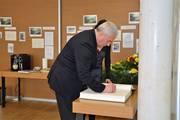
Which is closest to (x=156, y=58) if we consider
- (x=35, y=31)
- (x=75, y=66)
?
(x=75, y=66)

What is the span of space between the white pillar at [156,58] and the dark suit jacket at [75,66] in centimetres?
61

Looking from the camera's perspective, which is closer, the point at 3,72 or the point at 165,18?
the point at 165,18

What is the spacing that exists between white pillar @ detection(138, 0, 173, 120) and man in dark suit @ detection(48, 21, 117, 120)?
24.1 inches

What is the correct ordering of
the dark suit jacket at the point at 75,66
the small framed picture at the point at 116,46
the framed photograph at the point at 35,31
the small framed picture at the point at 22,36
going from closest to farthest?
the dark suit jacket at the point at 75,66, the small framed picture at the point at 116,46, the framed photograph at the point at 35,31, the small framed picture at the point at 22,36

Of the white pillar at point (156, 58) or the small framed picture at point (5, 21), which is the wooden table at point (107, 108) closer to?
the white pillar at point (156, 58)

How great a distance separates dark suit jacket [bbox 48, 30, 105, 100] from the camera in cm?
187

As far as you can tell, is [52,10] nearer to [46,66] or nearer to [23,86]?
[46,66]

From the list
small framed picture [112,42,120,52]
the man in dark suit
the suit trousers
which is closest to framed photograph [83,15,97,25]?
small framed picture [112,42,120,52]

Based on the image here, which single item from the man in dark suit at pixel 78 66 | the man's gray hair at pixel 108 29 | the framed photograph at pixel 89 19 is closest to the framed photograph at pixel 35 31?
the framed photograph at pixel 89 19

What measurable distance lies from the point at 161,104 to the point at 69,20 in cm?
376

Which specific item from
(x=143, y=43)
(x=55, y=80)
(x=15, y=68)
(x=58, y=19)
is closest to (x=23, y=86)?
(x=15, y=68)

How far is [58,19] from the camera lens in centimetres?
490

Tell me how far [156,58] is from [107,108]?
55 cm

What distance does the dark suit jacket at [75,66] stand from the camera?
6.13 ft
